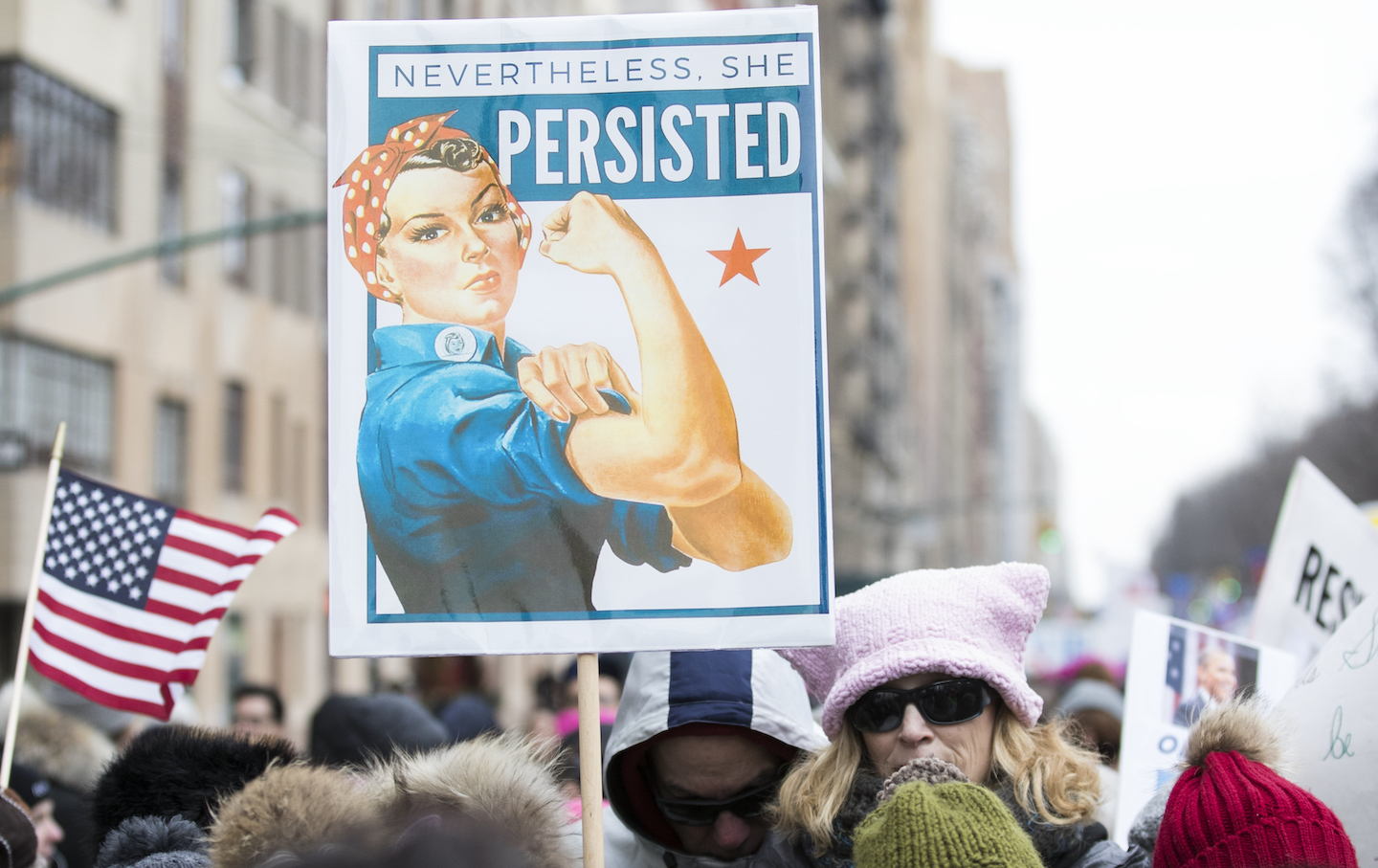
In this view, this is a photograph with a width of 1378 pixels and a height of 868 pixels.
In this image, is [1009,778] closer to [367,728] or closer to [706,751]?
[706,751]

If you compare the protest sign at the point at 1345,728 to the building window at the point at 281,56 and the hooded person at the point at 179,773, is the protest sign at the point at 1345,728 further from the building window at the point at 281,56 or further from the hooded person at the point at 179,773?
the building window at the point at 281,56

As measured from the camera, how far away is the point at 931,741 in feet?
9.69

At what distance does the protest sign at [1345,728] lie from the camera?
3.13m

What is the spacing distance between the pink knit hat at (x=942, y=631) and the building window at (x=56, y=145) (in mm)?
18577

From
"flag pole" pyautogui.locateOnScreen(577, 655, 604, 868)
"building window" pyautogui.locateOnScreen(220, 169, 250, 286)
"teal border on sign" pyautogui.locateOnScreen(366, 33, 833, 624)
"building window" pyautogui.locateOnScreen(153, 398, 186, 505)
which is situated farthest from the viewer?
"building window" pyautogui.locateOnScreen(220, 169, 250, 286)

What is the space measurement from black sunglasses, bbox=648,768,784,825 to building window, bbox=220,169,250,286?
22860 mm

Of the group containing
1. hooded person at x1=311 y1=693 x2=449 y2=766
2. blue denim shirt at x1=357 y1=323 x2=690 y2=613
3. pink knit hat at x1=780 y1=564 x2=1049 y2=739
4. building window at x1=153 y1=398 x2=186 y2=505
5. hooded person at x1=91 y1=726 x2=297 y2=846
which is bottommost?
hooded person at x1=311 y1=693 x2=449 y2=766

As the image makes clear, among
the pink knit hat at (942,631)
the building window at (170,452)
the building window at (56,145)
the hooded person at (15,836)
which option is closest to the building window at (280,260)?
the building window at (170,452)

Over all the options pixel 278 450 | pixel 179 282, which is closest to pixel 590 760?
pixel 179 282

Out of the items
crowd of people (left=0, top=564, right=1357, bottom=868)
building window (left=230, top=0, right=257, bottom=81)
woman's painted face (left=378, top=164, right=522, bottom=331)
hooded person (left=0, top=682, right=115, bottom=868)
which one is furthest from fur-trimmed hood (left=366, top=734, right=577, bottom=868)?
building window (left=230, top=0, right=257, bottom=81)

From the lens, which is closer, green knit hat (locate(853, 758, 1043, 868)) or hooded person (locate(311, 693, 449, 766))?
green knit hat (locate(853, 758, 1043, 868))

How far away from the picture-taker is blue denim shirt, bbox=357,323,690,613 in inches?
118

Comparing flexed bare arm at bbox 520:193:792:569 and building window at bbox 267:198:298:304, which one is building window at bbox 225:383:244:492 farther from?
flexed bare arm at bbox 520:193:792:569

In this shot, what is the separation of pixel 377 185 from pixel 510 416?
0.52 metres
